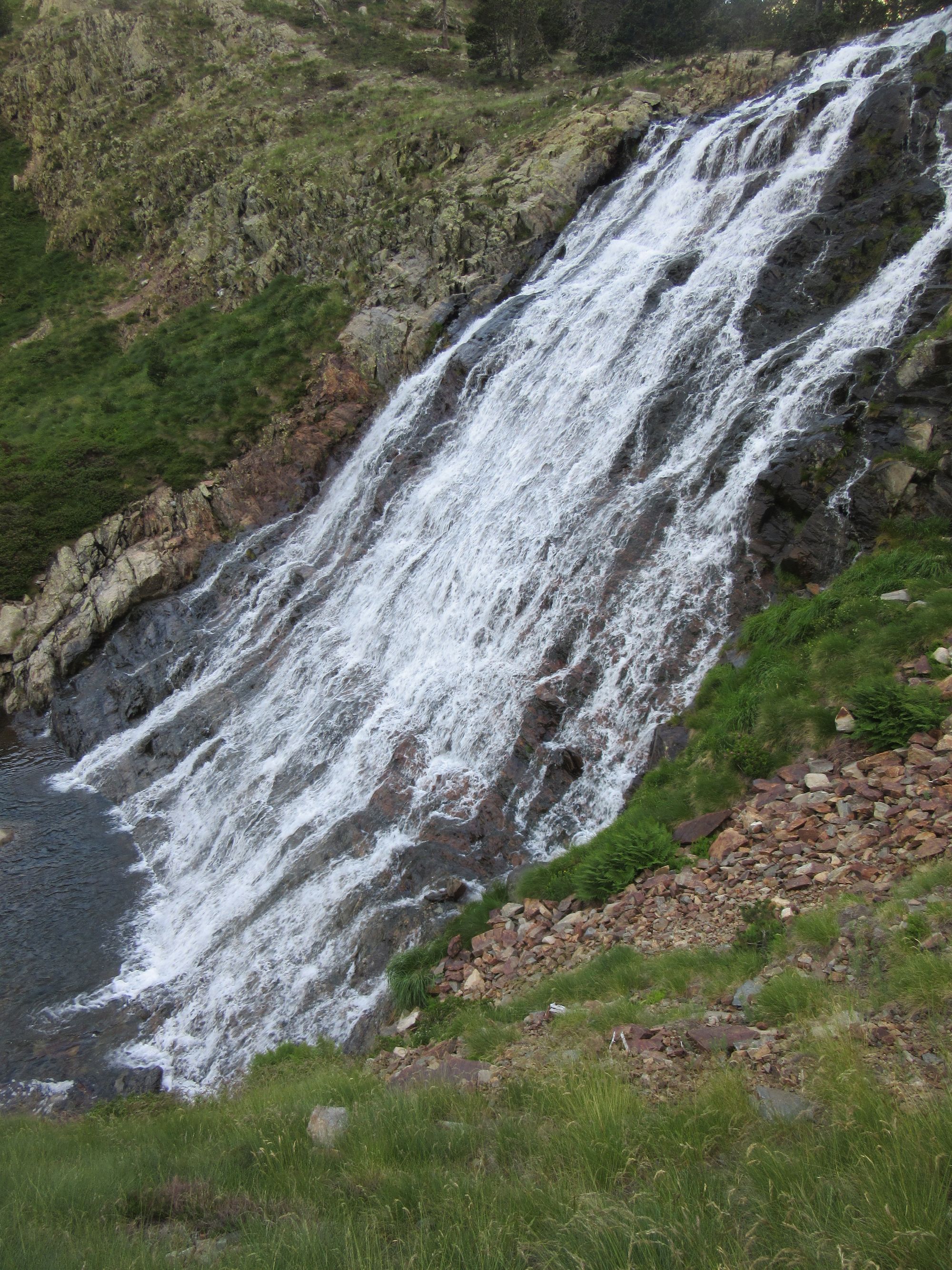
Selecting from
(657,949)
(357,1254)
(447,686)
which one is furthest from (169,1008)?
(357,1254)

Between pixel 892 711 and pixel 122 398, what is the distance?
3270 cm

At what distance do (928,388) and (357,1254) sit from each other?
15143 mm

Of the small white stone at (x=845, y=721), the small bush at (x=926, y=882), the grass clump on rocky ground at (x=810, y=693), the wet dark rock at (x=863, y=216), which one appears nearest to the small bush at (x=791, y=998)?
the small bush at (x=926, y=882)

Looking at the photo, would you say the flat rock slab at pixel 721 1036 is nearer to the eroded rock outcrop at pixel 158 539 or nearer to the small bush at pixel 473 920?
the small bush at pixel 473 920

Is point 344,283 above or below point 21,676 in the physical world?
above

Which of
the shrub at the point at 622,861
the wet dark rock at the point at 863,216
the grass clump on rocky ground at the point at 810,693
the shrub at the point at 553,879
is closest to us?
the grass clump on rocky ground at the point at 810,693

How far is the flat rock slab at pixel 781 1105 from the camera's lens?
4188 mm

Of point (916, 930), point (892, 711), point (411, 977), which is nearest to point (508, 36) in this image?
point (892, 711)

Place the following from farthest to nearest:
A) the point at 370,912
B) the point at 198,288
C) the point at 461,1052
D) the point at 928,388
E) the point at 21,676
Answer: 1. the point at 198,288
2. the point at 21,676
3. the point at 928,388
4. the point at 370,912
5. the point at 461,1052

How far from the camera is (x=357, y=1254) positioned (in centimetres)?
338

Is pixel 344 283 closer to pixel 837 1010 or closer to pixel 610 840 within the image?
pixel 610 840

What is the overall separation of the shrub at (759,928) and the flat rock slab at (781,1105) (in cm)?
201

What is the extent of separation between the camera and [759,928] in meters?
6.75

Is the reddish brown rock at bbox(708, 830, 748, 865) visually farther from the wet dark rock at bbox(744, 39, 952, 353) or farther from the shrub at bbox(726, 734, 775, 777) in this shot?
the wet dark rock at bbox(744, 39, 952, 353)
